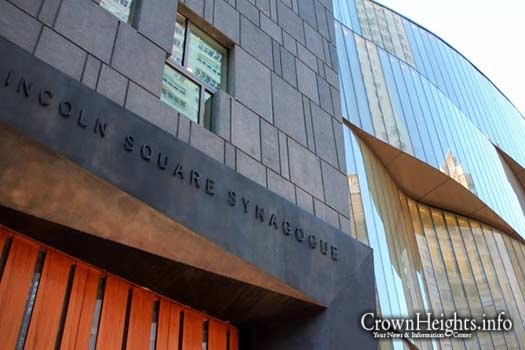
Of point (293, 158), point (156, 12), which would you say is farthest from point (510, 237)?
point (156, 12)

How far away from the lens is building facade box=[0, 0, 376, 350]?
4754mm

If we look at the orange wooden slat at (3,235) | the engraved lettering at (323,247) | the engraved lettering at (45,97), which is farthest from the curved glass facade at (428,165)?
the engraved lettering at (45,97)

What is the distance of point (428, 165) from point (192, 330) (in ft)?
55.9

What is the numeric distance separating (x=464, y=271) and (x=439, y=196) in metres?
3.43

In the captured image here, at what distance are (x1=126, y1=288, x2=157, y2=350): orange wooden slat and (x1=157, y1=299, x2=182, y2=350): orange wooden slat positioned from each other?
138 millimetres

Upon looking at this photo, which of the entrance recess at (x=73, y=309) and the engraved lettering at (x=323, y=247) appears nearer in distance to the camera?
the entrance recess at (x=73, y=309)

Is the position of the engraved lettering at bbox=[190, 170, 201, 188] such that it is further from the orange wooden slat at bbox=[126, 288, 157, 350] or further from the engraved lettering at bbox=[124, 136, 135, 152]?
the orange wooden slat at bbox=[126, 288, 157, 350]

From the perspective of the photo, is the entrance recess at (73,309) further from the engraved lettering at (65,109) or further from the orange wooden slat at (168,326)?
the engraved lettering at (65,109)

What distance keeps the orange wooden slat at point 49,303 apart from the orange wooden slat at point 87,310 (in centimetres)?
22

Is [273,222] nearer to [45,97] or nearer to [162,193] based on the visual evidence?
[162,193]

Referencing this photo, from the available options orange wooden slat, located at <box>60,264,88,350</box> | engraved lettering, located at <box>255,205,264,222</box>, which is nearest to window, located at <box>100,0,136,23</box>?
engraved lettering, located at <box>255,205,264,222</box>

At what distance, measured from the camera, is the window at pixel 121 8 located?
6.52 metres

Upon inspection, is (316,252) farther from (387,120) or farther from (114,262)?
(387,120)

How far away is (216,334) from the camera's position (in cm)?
650
